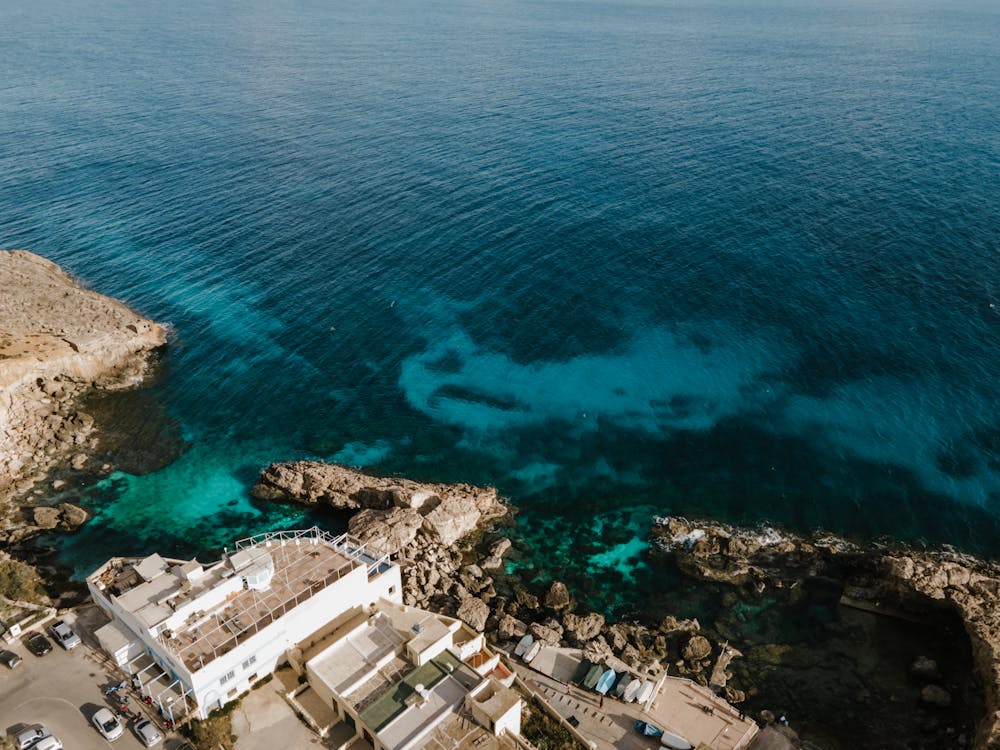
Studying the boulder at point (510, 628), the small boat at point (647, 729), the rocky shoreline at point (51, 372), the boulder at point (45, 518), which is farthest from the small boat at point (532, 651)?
the boulder at point (45, 518)

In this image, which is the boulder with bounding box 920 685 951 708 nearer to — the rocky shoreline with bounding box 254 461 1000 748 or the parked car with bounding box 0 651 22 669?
the rocky shoreline with bounding box 254 461 1000 748

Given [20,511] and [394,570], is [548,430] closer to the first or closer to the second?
[394,570]

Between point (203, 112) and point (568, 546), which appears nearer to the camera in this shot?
point (568, 546)

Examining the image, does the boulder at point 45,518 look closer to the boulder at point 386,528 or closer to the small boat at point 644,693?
the boulder at point 386,528

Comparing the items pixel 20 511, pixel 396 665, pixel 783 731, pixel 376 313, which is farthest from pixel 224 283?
pixel 783 731

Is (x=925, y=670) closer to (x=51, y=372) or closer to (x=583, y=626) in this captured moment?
(x=583, y=626)

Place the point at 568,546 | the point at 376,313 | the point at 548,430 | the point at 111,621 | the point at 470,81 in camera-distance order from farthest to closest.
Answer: the point at 470,81, the point at 376,313, the point at 548,430, the point at 568,546, the point at 111,621
